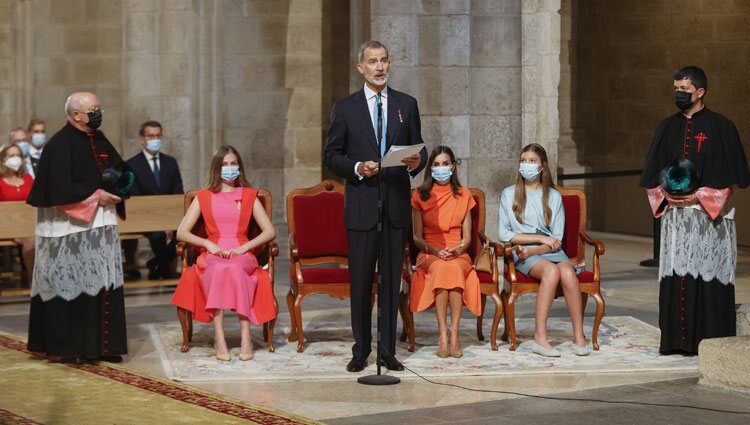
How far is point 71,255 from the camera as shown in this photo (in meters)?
9.05

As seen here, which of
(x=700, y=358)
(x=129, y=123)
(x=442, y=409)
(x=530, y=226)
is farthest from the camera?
(x=129, y=123)

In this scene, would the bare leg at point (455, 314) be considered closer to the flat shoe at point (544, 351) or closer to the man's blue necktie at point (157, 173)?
the flat shoe at point (544, 351)

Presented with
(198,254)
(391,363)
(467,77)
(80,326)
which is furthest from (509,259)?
(467,77)

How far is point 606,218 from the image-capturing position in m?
18.3

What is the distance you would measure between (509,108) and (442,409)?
489 cm

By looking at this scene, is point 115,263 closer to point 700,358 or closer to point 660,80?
point 700,358

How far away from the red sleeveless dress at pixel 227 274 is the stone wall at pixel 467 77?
276 centimetres

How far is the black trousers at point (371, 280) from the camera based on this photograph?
28.7 ft

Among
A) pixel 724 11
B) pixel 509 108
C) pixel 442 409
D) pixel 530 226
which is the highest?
pixel 724 11

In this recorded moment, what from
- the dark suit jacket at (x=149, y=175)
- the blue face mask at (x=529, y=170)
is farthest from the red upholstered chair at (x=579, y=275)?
the dark suit jacket at (x=149, y=175)

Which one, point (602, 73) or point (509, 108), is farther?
point (602, 73)

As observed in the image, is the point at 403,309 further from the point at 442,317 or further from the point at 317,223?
the point at 317,223

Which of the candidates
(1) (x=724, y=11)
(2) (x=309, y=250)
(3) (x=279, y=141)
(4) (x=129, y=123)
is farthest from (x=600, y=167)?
(2) (x=309, y=250)

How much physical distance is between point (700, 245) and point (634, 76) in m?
9.04
